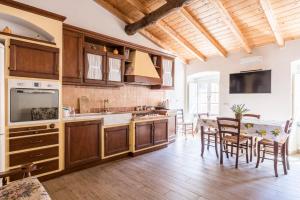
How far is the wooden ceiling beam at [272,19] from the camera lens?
3266 millimetres

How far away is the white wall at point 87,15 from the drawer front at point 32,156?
2.50 meters

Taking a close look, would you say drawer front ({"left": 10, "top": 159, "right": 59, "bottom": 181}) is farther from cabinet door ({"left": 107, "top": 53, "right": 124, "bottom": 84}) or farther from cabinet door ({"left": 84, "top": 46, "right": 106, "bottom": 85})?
cabinet door ({"left": 107, "top": 53, "right": 124, "bottom": 84})

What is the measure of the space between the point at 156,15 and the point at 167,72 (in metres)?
1.68

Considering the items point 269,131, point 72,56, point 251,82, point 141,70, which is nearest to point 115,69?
point 141,70

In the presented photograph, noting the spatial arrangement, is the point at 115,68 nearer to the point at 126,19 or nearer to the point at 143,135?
the point at 126,19

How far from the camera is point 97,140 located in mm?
3422

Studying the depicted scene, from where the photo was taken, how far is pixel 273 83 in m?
4.45

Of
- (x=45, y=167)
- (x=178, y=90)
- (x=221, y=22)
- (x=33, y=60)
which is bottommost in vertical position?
(x=45, y=167)

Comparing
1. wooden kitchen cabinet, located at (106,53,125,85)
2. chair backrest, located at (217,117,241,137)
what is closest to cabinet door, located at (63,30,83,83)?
wooden kitchen cabinet, located at (106,53,125,85)

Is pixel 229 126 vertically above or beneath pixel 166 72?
beneath

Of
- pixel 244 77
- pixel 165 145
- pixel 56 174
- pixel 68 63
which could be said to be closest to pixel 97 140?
pixel 56 174

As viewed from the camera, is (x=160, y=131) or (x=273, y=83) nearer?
(x=273, y=83)

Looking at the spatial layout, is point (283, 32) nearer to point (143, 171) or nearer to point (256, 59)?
point (256, 59)

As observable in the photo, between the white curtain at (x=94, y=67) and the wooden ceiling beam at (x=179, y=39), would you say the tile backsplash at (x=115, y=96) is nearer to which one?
the white curtain at (x=94, y=67)
